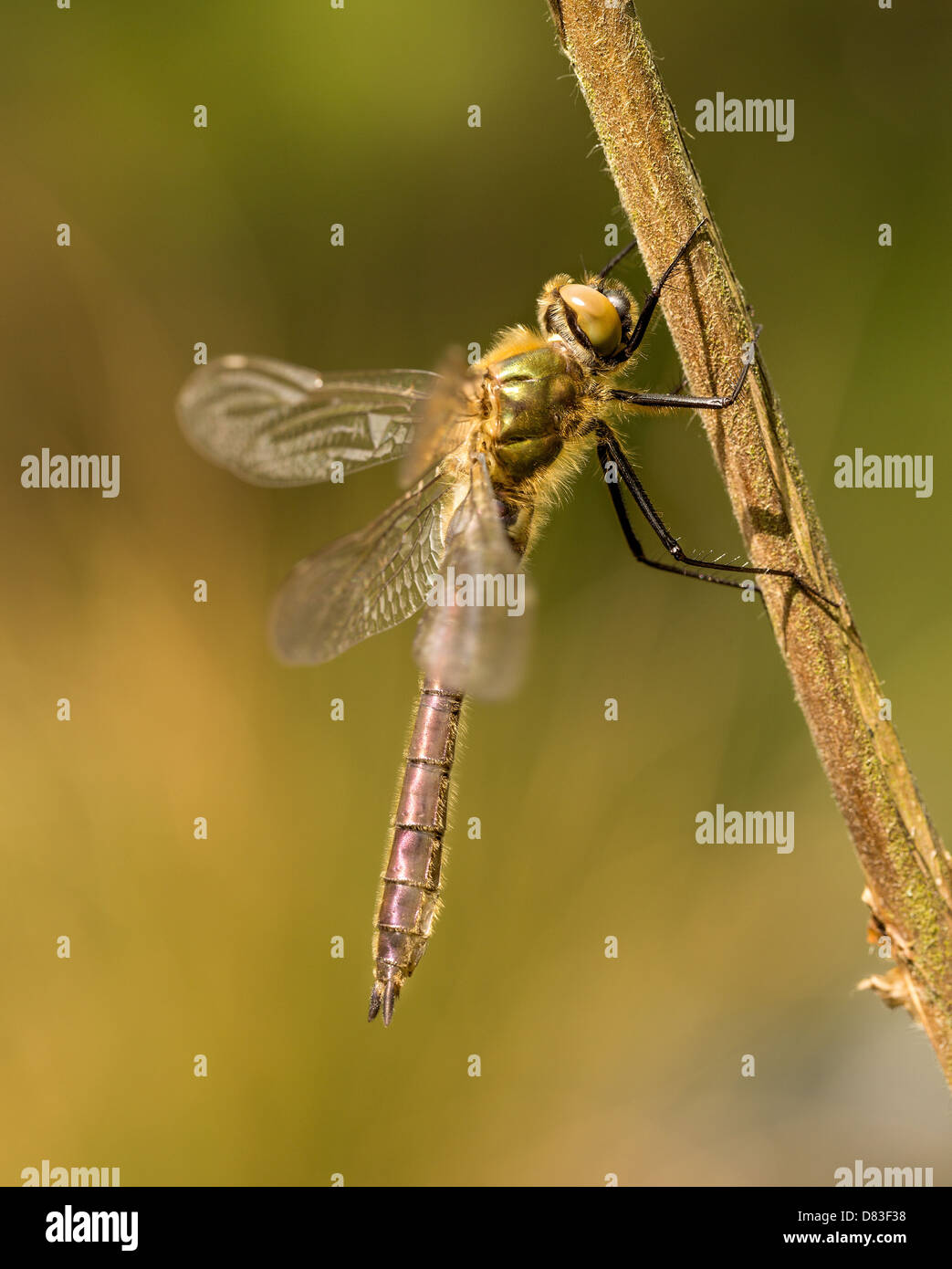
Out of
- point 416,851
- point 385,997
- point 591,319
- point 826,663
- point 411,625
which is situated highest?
point 591,319

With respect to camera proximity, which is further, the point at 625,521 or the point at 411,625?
the point at 411,625

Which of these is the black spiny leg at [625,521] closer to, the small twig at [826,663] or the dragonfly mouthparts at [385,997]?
the small twig at [826,663]

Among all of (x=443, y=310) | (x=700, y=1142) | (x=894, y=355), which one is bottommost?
(x=700, y=1142)

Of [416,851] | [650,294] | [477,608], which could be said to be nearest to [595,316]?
[650,294]

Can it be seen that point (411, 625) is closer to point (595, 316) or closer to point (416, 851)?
point (416, 851)

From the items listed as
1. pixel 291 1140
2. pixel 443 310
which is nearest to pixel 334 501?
pixel 443 310
